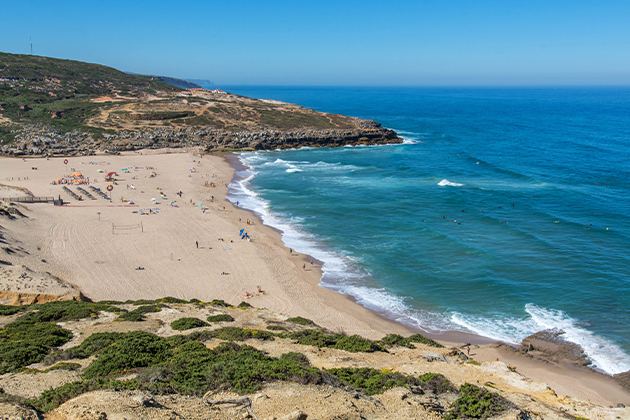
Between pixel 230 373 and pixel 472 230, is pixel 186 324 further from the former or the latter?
pixel 472 230

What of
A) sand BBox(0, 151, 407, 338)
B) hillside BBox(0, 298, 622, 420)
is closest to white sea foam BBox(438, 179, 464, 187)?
sand BBox(0, 151, 407, 338)

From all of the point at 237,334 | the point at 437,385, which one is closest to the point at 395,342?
the point at 437,385

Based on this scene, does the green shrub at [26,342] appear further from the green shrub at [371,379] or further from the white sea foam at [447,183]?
the white sea foam at [447,183]

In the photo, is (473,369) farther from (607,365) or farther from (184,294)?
(184,294)

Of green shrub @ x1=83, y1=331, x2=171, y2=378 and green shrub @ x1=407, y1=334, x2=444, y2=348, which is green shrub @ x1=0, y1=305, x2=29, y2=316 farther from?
green shrub @ x1=407, y1=334, x2=444, y2=348

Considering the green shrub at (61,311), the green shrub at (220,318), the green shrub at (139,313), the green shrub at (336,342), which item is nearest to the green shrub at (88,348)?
the green shrub at (139,313)

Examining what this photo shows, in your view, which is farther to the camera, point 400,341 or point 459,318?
point 459,318
